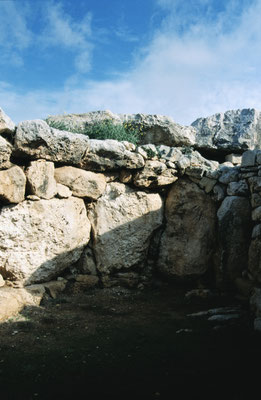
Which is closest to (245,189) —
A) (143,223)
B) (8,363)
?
(143,223)

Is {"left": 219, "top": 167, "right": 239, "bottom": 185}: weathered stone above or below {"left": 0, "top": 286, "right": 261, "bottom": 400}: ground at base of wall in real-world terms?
above

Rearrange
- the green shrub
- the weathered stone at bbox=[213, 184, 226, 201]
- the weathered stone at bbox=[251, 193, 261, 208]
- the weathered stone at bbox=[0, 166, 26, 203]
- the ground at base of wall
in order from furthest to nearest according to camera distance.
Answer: the green shrub → the weathered stone at bbox=[213, 184, 226, 201] → the weathered stone at bbox=[251, 193, 261, 208] → the weathered stone at bbox=[0, 166, 26, 203] → the ground at base of wall

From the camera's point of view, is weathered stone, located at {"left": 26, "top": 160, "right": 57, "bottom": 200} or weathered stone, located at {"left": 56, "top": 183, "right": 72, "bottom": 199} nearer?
weathered stone, located at {"left": 26, "top": 160, "right": 57, "bottom": 200}

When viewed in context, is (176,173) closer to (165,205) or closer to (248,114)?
(165,205)

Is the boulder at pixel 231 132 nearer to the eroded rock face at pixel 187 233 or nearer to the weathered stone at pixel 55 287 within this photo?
the eroded rock face at pixel 187 233

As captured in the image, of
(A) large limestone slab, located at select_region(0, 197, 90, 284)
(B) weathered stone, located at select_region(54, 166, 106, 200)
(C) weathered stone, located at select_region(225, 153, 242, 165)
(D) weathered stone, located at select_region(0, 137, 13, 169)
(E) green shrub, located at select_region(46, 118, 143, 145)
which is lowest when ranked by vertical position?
(A) large limestone slab, located at select_region(0, 197, 90, 284)

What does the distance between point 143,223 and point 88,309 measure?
249cm

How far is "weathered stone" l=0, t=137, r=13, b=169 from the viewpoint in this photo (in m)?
6.02

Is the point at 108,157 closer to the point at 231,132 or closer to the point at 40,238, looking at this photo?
the point at 40,238

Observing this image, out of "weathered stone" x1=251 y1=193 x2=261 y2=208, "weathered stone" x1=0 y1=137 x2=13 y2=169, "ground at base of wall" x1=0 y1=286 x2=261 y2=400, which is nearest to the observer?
"ground at base of wall" x1=0 y1=286 x2=261 y2=400

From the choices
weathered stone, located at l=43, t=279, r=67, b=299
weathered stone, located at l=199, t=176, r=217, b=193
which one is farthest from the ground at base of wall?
weathered stone, located at l=199, t=176, r=217, b=193

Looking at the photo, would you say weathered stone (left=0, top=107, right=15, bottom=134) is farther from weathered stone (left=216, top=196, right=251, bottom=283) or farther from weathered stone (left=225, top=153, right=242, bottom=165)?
weathered stone (left=225, top=153, right=242, bottom=165)

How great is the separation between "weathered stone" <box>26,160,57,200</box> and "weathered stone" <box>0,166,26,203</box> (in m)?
0.16

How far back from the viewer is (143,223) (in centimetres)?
774
